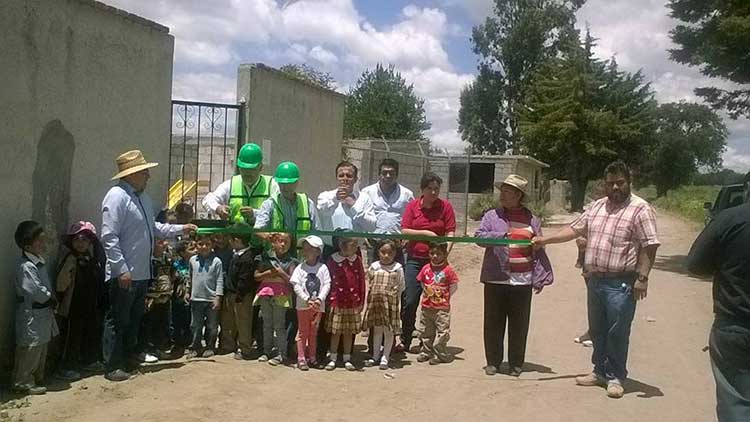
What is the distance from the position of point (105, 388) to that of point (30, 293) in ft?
3.06

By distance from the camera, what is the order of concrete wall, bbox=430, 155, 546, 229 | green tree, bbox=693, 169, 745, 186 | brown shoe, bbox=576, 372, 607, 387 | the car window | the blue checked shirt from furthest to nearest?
green tree, bbox=693, 169, 745, 186, concrete wall, bbox=430, 155, 546, 229, the car window, brown shoe, bbox=576, 372, 607, 387, the blue checked shirt

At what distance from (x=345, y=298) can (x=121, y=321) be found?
1.94m

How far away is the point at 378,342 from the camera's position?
267 inches

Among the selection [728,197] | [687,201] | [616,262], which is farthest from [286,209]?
[687,201]

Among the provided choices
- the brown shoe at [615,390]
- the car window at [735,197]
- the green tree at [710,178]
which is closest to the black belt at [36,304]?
the brown shoe at [615,390]

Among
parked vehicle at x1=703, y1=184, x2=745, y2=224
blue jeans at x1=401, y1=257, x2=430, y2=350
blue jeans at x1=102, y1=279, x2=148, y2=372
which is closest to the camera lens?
blue jeans at x1=102, y1=279, x2=148, y2=372

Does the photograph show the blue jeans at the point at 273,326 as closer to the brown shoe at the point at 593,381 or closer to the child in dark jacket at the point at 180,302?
the child in dark jacket at the point at 180,302

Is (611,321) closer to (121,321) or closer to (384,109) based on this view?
(121,321)

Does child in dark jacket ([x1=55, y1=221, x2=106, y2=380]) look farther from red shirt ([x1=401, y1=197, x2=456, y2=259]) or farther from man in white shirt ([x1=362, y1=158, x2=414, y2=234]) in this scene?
red shirt ([x1=401, y1=197, x2=456, y2=259])

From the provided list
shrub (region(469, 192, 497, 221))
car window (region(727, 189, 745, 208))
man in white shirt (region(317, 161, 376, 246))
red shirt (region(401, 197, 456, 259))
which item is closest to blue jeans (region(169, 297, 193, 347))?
man in white shirt (region(317, 161, 376, 246))

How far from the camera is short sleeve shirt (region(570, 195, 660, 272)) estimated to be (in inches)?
226

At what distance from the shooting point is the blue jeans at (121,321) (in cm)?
580

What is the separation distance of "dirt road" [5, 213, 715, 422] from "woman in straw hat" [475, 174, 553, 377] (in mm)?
321

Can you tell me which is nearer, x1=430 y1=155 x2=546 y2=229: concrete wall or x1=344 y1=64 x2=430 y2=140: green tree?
x1=430 y1=155 x2=546 y2=229: concrete wall
